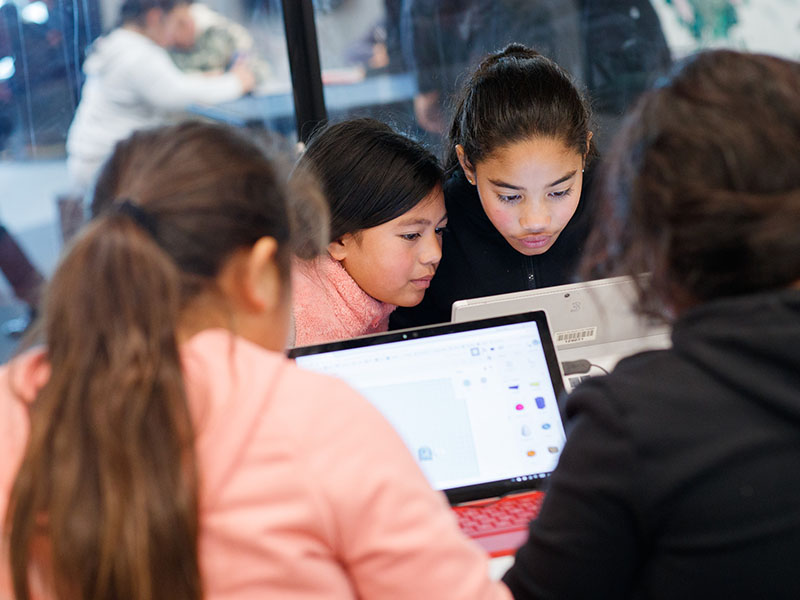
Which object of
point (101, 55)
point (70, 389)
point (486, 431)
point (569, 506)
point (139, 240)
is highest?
point (101, 55)

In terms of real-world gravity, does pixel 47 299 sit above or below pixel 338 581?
above

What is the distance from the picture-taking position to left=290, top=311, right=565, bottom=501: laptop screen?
3.83ft

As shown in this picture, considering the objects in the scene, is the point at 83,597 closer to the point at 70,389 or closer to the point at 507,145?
the point at 70,389

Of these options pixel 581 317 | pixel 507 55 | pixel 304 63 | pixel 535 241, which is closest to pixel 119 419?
pixel 581 317

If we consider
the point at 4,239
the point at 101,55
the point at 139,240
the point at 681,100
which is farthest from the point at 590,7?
the point at 139,240

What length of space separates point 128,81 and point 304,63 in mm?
530

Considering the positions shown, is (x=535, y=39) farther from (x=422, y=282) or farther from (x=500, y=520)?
(x=500, y=520)

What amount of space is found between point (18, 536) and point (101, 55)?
7.04 ft

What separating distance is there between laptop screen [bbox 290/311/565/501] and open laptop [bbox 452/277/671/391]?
0.12 metres

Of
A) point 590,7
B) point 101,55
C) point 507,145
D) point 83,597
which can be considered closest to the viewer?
point 83,597

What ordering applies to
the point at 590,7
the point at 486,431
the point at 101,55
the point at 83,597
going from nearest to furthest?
the point at 83,597 < the point at 486,431 < the point at 101,55 < the point at 590,7

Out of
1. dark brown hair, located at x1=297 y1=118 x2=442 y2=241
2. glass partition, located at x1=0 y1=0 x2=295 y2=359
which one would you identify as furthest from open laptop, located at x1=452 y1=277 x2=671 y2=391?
glass partition, located at x1=0 y1=0 x2=295 y2=359

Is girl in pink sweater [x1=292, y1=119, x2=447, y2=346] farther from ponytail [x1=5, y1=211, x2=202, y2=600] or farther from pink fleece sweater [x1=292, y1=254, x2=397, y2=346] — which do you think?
ponytail [x1=5, y1=211, x2=202, y2=600]

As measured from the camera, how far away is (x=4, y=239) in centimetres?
258
